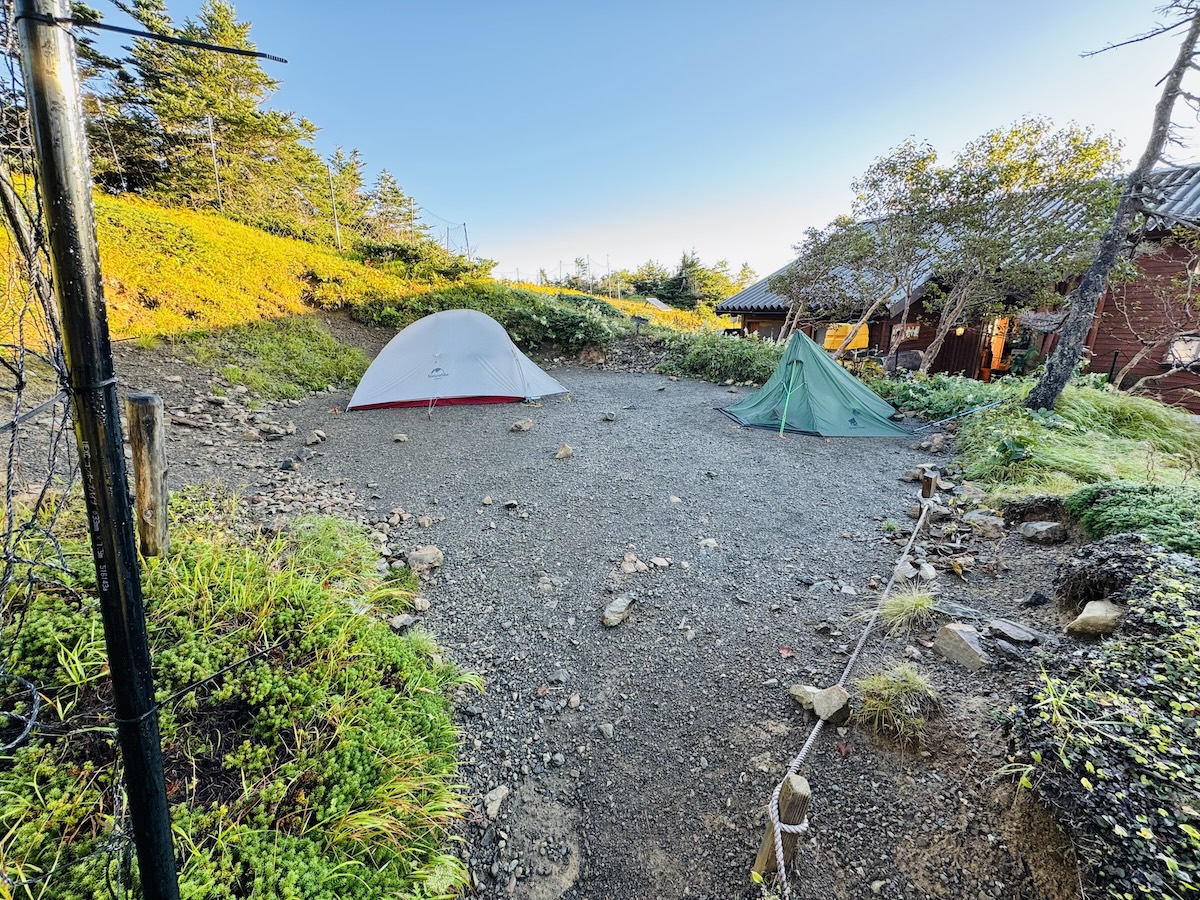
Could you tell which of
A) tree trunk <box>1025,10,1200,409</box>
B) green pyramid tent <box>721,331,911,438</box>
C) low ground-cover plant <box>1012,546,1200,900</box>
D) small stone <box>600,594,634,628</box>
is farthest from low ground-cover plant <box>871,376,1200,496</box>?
small stone <box>600,594,634,628</box>

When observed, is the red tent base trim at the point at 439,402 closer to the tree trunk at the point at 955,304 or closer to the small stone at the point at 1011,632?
the small stone at the point at 1011,632

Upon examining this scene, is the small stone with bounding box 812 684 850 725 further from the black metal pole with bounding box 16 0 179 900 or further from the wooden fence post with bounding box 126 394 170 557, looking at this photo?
the wooden fence post with bounding box 126 394 170 557

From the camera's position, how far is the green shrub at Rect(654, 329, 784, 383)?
10277 mm

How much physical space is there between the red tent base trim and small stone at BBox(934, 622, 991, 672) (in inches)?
263

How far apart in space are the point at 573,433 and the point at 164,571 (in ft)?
15.9

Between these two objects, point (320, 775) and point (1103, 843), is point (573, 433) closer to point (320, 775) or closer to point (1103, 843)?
point (320, 775)

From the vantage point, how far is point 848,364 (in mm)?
11289

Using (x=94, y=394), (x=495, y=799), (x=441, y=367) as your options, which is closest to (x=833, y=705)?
(x=495, y=799)

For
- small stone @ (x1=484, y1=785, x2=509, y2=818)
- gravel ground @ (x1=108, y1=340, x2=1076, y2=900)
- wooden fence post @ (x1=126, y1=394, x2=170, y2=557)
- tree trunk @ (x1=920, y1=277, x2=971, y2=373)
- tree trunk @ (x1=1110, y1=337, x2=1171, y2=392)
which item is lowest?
small stone @ (x1=484, y1=785, x2=509, y2=818)

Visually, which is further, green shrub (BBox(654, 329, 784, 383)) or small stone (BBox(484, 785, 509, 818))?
green shrub (BBox(654, 329, 784, 383))

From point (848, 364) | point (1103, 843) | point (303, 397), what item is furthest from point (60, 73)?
point (848, 364)

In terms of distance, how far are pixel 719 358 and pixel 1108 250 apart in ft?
20.2

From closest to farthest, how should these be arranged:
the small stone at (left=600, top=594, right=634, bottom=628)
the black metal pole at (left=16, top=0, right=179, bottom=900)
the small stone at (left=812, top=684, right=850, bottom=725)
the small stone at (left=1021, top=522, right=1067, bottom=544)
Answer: the black metal pole at (left=16, top=0, right=179, bottom=900), the small stone at (left=812, top=684, right=850, bottom=725), the small stone at (left=600, top=594, right=634, bottom=628), the small stone at (left=1021, top=522, right=1067, bottom=544)

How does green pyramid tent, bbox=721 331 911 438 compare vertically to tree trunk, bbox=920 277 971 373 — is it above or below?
below
